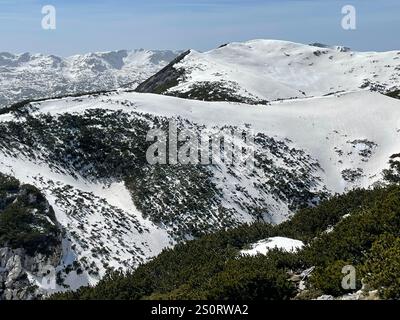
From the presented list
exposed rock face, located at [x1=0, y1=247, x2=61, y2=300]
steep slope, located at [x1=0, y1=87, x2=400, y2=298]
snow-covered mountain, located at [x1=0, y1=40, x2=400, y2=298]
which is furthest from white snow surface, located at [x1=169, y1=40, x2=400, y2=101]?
exposed rock face, located at [x1=0, y1=247, x2=61, y2=300]

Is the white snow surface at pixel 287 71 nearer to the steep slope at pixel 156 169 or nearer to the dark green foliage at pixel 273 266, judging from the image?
the steep slope at pixel 156 169

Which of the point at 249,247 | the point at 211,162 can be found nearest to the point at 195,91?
the point at 211,162

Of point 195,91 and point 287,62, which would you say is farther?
point 287,62

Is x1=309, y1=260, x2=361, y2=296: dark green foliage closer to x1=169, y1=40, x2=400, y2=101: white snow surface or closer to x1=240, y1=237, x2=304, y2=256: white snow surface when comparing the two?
x1=240, y1=237, x2=304, y2=256: white snow surface

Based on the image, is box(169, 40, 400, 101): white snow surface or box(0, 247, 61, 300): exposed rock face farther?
box(169, 40, 400, 101): white snow surface
